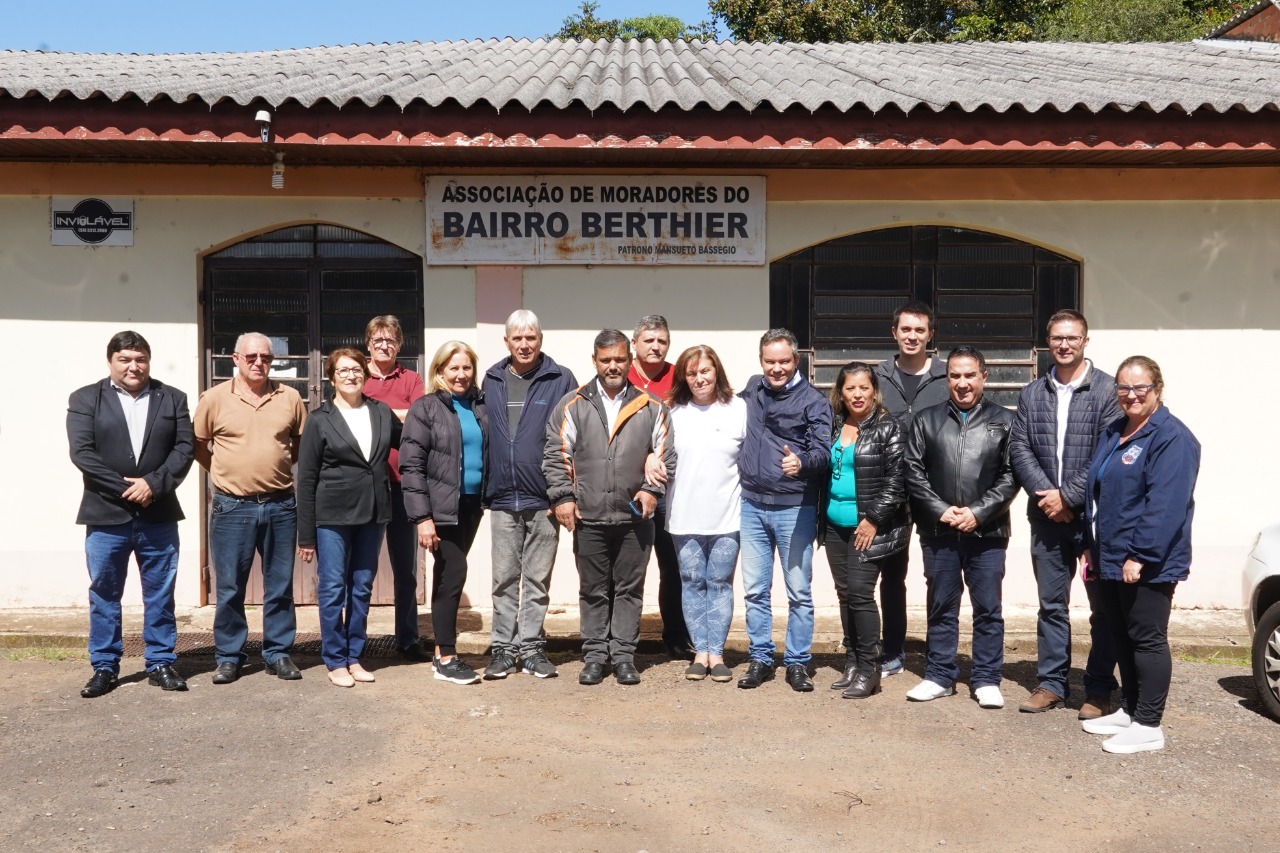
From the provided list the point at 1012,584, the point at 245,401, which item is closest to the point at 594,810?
the point at 245,401

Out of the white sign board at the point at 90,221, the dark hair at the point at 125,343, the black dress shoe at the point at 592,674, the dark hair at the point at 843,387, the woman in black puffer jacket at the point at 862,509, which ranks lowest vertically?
the black dress shoe at the point at 592,674

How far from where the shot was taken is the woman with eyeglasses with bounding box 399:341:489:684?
19.5 feet

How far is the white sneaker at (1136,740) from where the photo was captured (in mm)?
5082

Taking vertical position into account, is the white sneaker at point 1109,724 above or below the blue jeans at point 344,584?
below

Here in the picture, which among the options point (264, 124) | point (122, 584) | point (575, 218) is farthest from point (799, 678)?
point (264, 124)

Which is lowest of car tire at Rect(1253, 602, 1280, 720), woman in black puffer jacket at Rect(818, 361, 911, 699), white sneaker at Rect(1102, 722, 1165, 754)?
white sneaker at Rect(1102, 722, 1165, 754)

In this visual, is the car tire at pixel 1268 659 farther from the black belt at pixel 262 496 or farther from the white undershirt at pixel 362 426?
the black belt at pixel 262 496

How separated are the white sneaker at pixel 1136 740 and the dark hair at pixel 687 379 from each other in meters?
2.40

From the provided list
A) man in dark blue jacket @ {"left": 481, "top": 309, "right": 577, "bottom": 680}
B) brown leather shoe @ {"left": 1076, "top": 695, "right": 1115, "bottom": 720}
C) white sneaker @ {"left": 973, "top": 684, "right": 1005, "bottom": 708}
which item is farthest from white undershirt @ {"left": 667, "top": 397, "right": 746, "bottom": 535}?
brown leather shoe @ {"left": 1076, "top": 695, "right": 1115, "bottom": 720}

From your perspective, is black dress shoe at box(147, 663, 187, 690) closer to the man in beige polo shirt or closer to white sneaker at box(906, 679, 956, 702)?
the man in beige polo shirt

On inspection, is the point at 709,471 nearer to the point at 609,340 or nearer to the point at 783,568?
the point at 783,568

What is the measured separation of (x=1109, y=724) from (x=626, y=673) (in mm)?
2315

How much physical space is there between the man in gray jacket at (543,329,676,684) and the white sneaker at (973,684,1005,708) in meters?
1.71

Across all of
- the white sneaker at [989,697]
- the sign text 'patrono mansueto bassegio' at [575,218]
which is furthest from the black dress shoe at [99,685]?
the white sneaker at [989,697]
